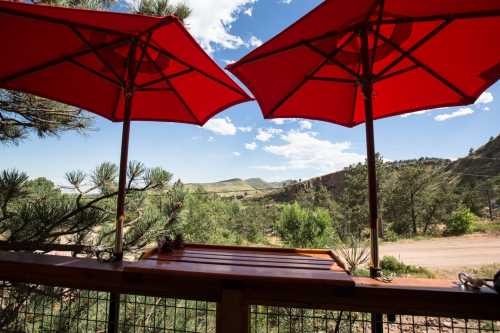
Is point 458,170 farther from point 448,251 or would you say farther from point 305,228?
point 305,228

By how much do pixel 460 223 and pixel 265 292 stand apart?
18.3 metres

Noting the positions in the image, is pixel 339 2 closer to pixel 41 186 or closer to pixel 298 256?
pixel 298 256

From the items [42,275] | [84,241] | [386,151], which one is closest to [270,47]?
[42,275]

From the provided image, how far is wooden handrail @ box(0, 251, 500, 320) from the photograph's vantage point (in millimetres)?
888

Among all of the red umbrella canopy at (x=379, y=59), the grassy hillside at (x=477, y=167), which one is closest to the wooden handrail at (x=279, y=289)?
the red umbrella canopy at (x=379, y=59)

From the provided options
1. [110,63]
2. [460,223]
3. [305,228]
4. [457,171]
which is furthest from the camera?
[457,171]

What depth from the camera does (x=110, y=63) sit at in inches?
64.0

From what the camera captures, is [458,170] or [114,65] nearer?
[114,65]

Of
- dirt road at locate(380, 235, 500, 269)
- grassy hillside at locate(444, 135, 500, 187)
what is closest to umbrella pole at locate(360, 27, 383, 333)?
dirt road at locate(380, 235, 500, 269)

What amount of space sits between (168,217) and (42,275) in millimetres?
1759

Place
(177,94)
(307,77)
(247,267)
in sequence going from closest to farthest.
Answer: (247,267) → (307,77) → (177,94)

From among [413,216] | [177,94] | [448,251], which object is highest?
[177,94]

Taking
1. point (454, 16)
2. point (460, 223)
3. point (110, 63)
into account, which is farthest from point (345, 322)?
point (460, 223)

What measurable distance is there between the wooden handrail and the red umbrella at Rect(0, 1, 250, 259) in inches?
8.1
